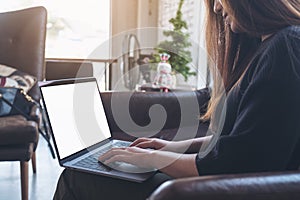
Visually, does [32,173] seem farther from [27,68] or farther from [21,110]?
[27,68]

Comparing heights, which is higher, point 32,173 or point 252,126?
point 252,126

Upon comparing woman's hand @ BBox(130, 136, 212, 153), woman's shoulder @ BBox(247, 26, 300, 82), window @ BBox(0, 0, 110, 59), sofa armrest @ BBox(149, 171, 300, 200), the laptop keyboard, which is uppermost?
window @ BBox(0, 0, 110, 59)

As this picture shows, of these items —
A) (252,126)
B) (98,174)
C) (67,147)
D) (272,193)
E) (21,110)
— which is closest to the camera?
(272,193)

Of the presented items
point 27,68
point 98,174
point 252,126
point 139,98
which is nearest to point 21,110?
point 27,68

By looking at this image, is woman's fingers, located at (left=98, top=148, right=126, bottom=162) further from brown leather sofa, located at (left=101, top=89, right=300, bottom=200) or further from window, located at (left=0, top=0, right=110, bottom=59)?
window, located at (left=0, top=0, right=110, bottom=59)

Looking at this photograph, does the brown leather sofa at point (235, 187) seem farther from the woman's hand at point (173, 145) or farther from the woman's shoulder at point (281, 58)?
the woman's hand at point (173, 145)

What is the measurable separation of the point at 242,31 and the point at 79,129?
24.0 inches

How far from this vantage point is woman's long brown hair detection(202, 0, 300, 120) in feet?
2.73

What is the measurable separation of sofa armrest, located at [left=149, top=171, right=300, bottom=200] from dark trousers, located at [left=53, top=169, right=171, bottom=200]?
309 mm

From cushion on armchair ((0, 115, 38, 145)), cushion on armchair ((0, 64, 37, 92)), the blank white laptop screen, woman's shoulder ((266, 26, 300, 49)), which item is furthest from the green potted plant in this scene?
woman's shoulder ((266, 26, 300, 49))

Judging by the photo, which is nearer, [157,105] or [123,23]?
[157,105]

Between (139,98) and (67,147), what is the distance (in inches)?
27.9

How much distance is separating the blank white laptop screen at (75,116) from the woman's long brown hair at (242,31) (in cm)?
44

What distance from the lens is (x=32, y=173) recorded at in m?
2.23
